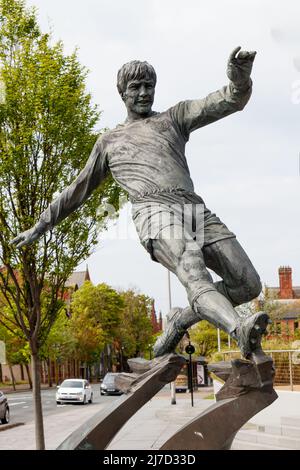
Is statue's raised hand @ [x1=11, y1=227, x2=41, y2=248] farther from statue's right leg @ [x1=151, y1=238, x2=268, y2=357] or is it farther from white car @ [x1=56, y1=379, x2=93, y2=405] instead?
white car @ [x1=56, y1=379, x2=93, y2=405]

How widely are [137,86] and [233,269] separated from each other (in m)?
1.46

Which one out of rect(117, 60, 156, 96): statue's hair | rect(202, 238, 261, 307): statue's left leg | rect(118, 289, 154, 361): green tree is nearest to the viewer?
rect(202, 238, 261, 307): statue's left leg

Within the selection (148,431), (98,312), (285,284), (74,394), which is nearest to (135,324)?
(98,312)

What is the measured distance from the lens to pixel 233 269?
4.27 metres

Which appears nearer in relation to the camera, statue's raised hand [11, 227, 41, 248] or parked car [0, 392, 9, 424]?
statue's raised hand [11, 227, 41, 248]

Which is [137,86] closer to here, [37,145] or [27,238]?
[27,238]

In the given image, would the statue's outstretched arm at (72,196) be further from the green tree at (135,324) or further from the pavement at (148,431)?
the green tree at (135,324)

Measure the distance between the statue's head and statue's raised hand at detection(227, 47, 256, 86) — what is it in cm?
68

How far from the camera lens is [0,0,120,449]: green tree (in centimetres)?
1151

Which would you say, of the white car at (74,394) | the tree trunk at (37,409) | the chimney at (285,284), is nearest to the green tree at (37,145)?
the tree trunk at (37,409)

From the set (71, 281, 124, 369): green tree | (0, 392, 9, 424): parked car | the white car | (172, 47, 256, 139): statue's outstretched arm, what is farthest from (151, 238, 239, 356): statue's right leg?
(71, 281, 124, 369): green tree

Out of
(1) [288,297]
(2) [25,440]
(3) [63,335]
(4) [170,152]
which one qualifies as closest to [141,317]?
(3) [63,335]
